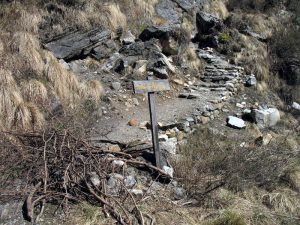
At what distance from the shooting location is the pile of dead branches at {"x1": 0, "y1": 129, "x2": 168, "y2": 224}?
5430 millimetres

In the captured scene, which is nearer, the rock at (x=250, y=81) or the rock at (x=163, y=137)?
the rock at (x=163, y=137)

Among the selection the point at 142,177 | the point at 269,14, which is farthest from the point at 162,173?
the point at 269,14

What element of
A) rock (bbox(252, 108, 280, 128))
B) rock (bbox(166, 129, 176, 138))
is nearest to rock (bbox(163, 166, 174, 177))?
rock (bbox(166, 129, 176, 138))

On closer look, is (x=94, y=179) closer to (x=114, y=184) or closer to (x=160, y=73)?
(x=114, y=184)

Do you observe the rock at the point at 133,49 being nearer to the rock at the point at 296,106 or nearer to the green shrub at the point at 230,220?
the rock at the point at 296,106

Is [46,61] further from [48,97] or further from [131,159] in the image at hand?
[131,159]

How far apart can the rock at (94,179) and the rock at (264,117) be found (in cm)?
567

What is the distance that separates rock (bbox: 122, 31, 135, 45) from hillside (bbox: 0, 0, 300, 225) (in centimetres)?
4

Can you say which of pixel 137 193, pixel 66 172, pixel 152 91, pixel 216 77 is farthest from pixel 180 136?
pixel 216 77

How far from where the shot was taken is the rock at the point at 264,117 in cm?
1047

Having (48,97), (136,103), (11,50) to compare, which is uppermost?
(11,50)

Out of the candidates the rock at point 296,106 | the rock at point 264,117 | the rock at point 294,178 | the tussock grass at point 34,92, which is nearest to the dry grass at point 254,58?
the rock at point 296,106

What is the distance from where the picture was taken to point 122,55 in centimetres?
1175

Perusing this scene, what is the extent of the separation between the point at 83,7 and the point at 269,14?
8.16 metres
